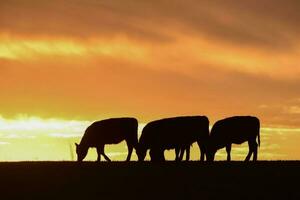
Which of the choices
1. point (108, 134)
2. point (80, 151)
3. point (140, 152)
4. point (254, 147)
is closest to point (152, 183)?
point (140, 152)

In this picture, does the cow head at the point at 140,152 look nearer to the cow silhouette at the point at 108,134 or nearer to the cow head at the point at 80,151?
the cow silhouette at the point at 108,134

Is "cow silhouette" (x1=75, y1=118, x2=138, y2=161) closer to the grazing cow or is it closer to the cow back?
the cow back

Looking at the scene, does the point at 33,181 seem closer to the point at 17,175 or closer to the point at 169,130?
the point at 17,175

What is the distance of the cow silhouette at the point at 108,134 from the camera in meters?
40.0

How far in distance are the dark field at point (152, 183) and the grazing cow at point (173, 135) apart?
10992mm

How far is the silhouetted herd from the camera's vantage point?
121 feet

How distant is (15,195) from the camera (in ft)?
61.5

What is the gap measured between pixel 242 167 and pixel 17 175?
8513mm

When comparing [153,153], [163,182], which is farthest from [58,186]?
[153,153]

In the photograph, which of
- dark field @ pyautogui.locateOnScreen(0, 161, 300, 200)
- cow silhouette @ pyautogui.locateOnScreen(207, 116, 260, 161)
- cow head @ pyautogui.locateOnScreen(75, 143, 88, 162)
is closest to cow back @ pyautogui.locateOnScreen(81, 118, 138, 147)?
cow head @ pyautogui.locateOnScreen(75, 143, 88, 162)

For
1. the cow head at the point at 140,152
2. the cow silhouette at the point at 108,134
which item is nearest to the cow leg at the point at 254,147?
the cow head at the point at 140,152

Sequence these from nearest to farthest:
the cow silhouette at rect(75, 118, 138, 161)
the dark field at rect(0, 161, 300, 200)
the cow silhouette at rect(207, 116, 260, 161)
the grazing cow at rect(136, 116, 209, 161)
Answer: the dark field at rect(0, 161, 300, 200) < the grazing cow at rect(136, 116, 209, 161) < the cow silhouette at rect(207, 116, 260, 161) < the cow silhouette at rect(75, 118, 138, 161)

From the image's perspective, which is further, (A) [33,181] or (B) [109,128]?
(B) [109,128]

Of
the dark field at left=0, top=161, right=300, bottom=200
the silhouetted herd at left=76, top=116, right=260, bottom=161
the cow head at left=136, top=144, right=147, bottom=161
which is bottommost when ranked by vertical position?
the dark field at left=0, top=161, right=300, bottom=200
